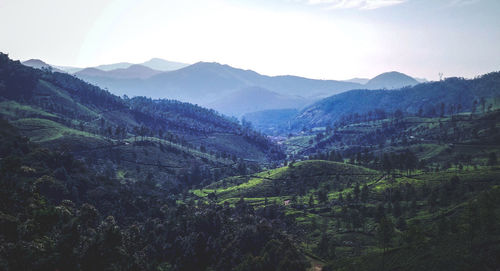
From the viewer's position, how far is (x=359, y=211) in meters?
149

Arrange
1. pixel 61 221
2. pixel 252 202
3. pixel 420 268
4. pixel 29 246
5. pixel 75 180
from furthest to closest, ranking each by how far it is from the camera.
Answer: pixel 252 202
pixel 75 180
pixel 61 221
pixel 420 268
pixel 29 246

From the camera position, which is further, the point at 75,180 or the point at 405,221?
the point at 75,180

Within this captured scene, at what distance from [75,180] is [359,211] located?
12214 centimetres

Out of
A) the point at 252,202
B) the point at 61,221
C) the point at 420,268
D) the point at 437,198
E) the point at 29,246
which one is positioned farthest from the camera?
the point at 252,202

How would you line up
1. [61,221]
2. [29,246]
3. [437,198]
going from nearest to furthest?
[29,246]
[61,221]
[437,198]

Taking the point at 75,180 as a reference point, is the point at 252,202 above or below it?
below

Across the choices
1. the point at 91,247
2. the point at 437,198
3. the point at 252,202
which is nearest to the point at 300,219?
the point at 252,202

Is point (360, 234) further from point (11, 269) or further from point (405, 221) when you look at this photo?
point (11, 269)

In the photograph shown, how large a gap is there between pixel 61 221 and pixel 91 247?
19.2 meters

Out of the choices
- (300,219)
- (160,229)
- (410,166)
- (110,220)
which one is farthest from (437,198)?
(110,220)

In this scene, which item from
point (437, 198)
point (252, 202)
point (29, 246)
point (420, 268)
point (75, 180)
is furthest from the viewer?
point (252, 202)

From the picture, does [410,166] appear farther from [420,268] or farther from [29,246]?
[29,246]

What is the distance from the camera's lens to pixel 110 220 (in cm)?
12681

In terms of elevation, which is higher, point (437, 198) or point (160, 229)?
point (437, 198)
